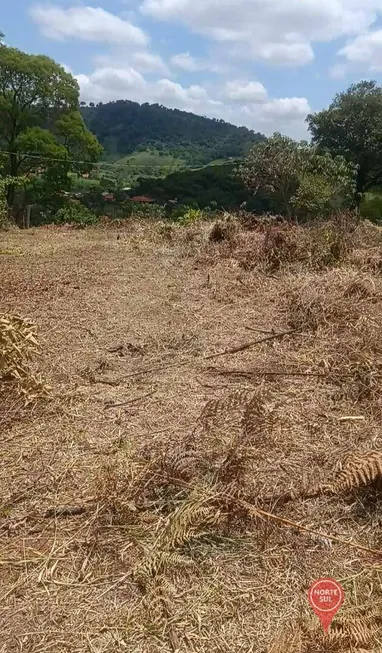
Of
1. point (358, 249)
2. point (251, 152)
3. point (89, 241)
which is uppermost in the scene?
point (251, 152)

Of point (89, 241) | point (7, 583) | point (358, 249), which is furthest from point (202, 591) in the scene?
point (89, 241)

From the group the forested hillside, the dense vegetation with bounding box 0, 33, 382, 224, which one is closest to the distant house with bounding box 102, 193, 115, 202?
the dense vegetation with bounding box 0, 33, 382, 224

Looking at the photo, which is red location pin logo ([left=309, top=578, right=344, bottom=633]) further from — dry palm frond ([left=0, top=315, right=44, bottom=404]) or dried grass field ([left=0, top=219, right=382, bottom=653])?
dry palm frond ([left=0, top=315, right=44, bottom=404])

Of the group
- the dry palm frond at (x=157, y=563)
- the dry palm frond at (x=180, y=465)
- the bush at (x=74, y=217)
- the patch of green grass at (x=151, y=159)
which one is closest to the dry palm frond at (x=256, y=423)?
the dry palm frond at (x=180, y=465)

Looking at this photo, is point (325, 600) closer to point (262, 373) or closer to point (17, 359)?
point (262, 373)

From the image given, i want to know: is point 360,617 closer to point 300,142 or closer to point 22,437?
point 22,437

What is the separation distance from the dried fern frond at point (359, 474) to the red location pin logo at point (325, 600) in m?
0.60

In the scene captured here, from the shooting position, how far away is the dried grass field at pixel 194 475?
1.42 meters

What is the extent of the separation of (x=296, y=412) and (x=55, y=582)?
4.40 feet

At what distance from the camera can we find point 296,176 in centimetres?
1339

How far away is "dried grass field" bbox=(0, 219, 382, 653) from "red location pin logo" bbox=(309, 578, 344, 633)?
3.4 inches

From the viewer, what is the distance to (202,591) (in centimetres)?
150

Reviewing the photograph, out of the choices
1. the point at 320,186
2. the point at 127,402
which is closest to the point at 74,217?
the point at 320,186

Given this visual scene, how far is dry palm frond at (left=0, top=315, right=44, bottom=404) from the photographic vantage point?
2.66 m
